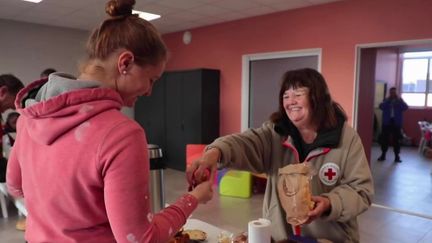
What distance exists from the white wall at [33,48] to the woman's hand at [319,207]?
16.6ft

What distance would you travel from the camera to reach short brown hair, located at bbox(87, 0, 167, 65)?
0.75 metres

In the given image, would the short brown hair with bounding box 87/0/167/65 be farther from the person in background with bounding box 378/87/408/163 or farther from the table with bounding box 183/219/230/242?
the person in background with bounding box 378/87/408/163

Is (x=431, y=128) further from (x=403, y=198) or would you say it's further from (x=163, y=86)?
(x=163, y=86)

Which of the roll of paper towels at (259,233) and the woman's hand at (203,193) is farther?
the roll of paper towels at (259,233)

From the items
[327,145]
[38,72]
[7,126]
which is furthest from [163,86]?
[327,145]

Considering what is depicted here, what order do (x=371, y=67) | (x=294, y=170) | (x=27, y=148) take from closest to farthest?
(x=27, y=148) → (x=294, y=170) → (x=371, y=67)

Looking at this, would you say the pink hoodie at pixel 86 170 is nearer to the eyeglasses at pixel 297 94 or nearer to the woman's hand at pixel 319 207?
the woman's hand at pixel 319 207

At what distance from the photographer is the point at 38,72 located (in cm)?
589

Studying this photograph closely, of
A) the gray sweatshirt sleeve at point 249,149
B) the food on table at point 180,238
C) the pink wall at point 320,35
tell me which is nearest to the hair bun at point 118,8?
the gray sweatshirt sleeve at point 249,149

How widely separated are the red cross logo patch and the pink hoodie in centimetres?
79

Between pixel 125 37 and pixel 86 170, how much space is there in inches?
12.2

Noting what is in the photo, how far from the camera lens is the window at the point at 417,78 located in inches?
356

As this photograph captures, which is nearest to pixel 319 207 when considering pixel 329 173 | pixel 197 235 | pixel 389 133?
pixel 329 173

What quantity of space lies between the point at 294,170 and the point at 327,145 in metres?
0.28
